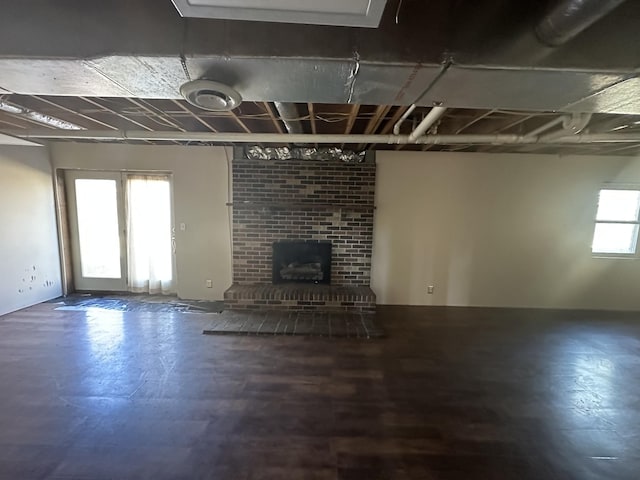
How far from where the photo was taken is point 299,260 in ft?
15.5

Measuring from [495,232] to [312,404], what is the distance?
13.0 feet

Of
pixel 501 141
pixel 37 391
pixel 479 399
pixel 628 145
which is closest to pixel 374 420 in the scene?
pixel 479 399

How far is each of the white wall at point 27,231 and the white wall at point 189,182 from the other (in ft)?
1.34

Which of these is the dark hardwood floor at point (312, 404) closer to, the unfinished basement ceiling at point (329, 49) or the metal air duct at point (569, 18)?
the unfinished basement ceiling at point (329, 49)

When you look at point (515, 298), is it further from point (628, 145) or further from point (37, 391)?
point (37, 391)

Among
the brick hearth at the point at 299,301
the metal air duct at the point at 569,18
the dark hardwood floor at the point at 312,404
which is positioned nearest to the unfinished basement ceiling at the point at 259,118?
the metal air duct at the point at 569,18

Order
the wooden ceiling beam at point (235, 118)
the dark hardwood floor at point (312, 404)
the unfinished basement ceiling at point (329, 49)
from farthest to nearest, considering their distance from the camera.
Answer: the wooden ceiling beam at point (235, 118) → the dark hardwood floor at point (312, 404) → the unfinished basement ceiling at point (329, 49)

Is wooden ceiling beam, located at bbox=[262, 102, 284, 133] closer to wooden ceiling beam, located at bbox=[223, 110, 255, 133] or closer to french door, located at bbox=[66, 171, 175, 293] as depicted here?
wooden ceiling beam, located at bbox=[223, 110, 255, 133]

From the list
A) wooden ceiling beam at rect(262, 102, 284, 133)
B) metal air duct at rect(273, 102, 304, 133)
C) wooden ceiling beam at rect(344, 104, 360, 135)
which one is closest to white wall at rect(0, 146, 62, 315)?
wooden ceiling beam at rect(262, 102, 284, 133)

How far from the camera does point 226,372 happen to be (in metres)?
2.75

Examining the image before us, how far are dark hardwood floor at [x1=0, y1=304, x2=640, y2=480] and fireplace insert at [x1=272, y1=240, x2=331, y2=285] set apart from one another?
138cm

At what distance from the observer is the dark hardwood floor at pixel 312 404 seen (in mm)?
1822

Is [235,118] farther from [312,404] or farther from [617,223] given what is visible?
[617,223]

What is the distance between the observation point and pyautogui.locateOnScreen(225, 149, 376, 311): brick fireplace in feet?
15.1
